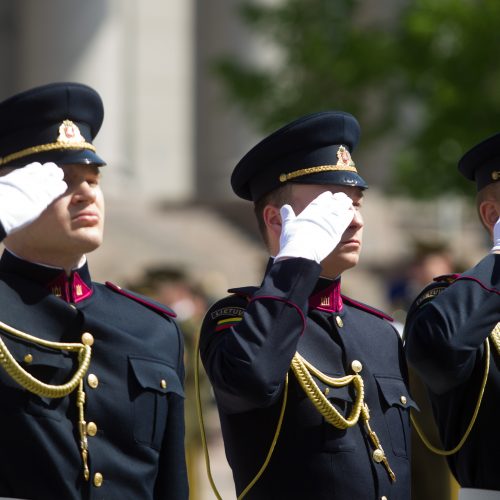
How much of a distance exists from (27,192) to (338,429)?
3.96 ft

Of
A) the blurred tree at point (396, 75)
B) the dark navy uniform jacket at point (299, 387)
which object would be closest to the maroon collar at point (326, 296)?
the dark navy uniform jacket at point (299, 387)

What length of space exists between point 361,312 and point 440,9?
14356 millimetres

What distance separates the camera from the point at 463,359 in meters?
4.72

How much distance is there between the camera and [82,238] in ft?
14.6

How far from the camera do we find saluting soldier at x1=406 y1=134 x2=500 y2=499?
473cm

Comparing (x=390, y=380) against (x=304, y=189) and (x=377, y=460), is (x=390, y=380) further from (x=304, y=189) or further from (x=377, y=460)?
(x=304, y=189)

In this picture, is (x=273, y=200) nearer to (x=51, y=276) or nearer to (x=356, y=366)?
(x=356, y=366)

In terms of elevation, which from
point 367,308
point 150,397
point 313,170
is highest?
point 313,170

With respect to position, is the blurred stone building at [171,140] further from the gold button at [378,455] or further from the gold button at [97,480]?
the gold button at [97,480]

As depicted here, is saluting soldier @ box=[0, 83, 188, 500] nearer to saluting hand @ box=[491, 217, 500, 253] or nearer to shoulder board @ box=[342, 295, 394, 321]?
shoulder board @ box=[342, 295, 394, 321]

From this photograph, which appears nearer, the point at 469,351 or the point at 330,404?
the point at 330,404

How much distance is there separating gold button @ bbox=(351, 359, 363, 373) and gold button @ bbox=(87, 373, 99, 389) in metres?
0.84

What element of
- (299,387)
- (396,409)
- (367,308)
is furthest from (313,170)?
(396,409)

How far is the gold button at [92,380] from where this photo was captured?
14.5ft
